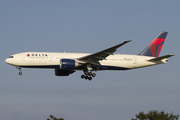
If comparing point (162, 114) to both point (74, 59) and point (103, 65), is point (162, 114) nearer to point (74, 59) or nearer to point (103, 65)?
point (103, 65)

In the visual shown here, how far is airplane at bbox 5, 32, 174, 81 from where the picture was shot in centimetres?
4706

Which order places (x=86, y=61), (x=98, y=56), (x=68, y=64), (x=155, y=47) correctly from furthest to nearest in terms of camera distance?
(x=155, y=47)
(x=86, y=61)
(x=98, y=56)
(x=68, y=64)

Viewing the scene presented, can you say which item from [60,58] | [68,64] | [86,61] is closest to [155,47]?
[86,61]

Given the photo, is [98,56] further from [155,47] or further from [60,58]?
[155,47]

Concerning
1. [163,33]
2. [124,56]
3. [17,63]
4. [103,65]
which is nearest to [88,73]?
[103,65]

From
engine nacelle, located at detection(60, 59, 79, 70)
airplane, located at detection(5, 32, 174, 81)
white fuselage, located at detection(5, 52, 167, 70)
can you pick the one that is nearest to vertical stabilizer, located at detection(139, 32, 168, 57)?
airplane, located at detection(5, 32, 174, 81)

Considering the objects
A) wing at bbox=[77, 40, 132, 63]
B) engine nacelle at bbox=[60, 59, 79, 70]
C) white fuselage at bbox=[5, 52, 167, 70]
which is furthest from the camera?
white fuselage at bbox=[5, 52, 167, 70]

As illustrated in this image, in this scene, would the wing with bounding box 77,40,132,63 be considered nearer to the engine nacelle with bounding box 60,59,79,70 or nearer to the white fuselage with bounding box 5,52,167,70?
the engine nacelle with bounding box 60,59,79,70

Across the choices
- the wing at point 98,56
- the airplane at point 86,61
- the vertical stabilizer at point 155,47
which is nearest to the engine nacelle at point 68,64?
the airplane at point 86,61

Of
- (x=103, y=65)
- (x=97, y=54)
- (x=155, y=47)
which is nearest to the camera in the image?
(x=97, y=54)

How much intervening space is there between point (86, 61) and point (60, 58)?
3.68 m

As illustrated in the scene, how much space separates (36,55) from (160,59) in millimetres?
18172

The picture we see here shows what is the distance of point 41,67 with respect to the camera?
47.6 metres

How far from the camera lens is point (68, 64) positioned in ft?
154
